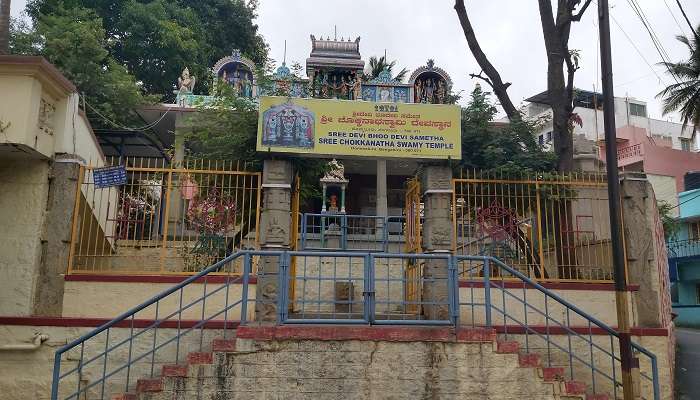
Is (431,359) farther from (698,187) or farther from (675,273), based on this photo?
(698,187)

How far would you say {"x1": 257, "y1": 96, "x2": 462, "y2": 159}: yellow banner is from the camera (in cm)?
852

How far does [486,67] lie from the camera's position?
12.8 meters

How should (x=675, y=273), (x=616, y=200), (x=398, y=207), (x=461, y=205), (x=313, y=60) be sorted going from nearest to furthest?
(x=616, y=200), (x=461, y=205), (x=313, y=60), (x=398, y=207), (x=675, y=273)

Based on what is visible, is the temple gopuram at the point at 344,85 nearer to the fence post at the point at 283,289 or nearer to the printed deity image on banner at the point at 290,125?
the printed deity image on banner at the point at 290,125

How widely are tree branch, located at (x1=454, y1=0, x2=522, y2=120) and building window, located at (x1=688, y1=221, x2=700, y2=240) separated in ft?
58.9

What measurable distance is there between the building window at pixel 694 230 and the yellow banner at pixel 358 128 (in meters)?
22.3

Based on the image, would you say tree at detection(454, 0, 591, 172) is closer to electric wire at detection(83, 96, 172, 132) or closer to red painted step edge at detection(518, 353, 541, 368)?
red painted step edge at detection(518, 353, 541, 368)

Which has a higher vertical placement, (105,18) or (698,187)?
(105,18)

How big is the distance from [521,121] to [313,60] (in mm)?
10002

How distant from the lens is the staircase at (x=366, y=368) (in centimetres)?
633

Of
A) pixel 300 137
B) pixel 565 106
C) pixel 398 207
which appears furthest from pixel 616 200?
pixel 398 207

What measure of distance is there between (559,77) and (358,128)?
5889mm

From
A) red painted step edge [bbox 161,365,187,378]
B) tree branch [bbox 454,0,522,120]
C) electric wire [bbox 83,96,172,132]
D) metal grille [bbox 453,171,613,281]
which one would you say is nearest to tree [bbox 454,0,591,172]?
tree branch [bbox 454,0,522,120]

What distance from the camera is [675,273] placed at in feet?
82.8
